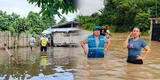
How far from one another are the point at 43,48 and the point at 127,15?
41.5 ft

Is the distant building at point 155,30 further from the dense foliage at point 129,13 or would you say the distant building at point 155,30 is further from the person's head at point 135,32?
the person's head at point 135,32

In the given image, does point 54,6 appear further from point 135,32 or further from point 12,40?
point 12,40

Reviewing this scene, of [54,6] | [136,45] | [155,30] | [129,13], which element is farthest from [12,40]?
[54,6]

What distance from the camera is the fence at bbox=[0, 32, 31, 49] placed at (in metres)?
29.6

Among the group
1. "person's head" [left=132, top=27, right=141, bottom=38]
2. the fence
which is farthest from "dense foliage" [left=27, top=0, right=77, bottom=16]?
the fence

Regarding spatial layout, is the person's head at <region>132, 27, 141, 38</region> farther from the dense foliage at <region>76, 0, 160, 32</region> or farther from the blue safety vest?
the dense foliage at <region>76, 0, 160, 32</region>

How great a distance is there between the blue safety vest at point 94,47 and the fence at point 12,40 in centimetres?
1902

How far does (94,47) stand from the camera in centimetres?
1075

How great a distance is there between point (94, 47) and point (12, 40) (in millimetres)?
21750

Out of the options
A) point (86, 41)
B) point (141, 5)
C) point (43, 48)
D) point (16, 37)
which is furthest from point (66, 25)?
point (86, 41)

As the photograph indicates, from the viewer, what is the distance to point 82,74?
8922 millimetres

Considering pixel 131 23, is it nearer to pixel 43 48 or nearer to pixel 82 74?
pixel 43 48

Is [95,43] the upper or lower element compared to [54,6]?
lower

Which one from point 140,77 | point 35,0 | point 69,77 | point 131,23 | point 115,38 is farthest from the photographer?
point 131,23
